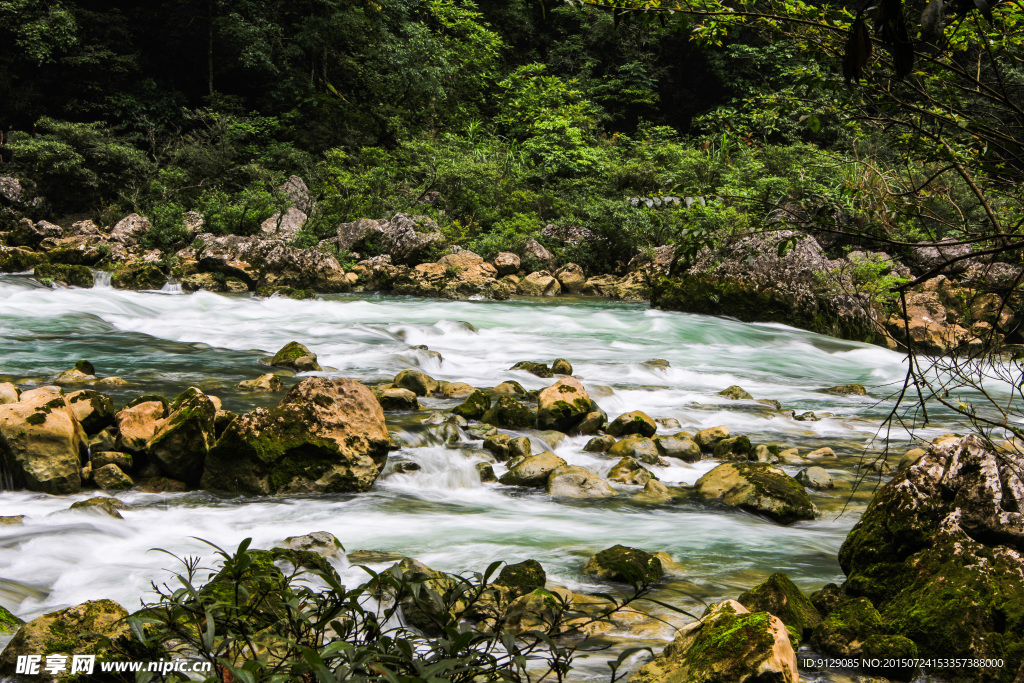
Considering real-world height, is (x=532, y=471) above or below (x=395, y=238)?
below

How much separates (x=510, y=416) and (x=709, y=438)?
1.84 metres

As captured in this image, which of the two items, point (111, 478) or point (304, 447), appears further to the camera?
point (304, 447)

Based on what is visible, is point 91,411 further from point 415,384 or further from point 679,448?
point 679,448

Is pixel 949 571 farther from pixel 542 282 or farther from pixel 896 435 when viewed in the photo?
pixel 542 282

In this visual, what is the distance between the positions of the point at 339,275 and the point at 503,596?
13.3m

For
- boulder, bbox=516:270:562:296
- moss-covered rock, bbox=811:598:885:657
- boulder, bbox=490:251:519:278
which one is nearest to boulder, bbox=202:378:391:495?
moss-covered rock, bbox=811:598:885:657

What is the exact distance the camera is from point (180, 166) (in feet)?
67.5

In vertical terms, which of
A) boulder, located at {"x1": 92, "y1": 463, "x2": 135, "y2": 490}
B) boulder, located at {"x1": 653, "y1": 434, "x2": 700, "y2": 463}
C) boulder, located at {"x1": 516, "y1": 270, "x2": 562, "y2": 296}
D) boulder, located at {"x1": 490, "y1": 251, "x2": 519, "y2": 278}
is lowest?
boulder, located at {"x1": 92, "y1": 463, "x2": 135, "y2": 490}

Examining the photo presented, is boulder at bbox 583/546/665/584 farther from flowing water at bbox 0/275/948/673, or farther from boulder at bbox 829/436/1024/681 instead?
boulder at bbox 829/436/1024/681

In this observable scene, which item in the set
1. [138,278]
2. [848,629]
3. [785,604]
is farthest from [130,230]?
[848,629]

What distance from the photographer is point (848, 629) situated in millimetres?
2953

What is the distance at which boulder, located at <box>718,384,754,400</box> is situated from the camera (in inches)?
339

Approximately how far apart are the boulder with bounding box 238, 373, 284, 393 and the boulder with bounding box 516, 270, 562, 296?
9.54m

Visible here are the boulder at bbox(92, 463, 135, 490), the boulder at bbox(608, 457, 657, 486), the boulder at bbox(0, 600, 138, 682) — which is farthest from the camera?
the boulder at bbox(608, 457, 657, 486)
